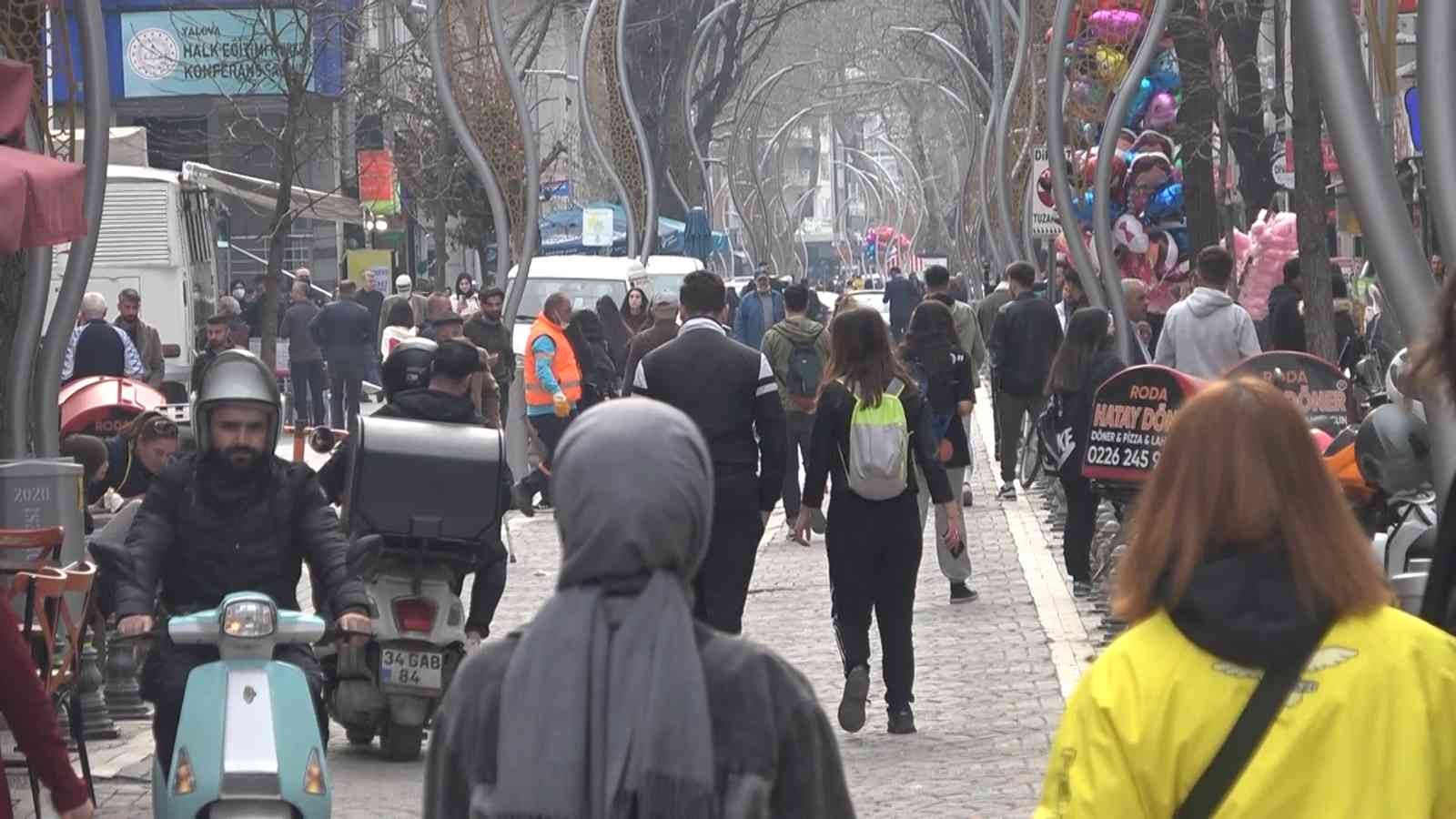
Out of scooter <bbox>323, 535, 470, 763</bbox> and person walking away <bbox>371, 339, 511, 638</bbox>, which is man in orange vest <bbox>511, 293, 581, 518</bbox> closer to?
person walking away <bbox>371, 339, 511, 638</bbox>

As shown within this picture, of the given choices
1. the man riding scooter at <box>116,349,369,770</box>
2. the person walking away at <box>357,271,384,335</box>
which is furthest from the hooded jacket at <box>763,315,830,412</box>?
the person walking away at <box>357,271,384,335</box>

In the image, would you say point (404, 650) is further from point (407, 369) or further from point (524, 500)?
point (524, 500)

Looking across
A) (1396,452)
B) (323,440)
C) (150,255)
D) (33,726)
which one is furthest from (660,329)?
(150,255)

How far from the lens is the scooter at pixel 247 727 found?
654 cm

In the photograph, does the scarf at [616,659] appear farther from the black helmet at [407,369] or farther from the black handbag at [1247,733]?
the black helmet at [407,369]

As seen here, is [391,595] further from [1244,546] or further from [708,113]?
[708,113]

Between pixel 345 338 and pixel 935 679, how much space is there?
18917 mm

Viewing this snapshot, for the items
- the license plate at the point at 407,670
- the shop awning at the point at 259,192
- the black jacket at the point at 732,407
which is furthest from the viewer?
the shop awning at the point at 259,192

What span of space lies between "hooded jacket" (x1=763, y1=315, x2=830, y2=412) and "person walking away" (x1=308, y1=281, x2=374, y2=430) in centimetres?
1262

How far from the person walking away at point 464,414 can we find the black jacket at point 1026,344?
1012 cm

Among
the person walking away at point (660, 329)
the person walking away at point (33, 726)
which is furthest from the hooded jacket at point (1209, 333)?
the person walking away at point (33, 726)

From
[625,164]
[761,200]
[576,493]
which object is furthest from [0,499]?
[761,200]

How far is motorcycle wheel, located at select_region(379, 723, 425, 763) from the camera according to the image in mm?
10148

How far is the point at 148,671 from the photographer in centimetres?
717
